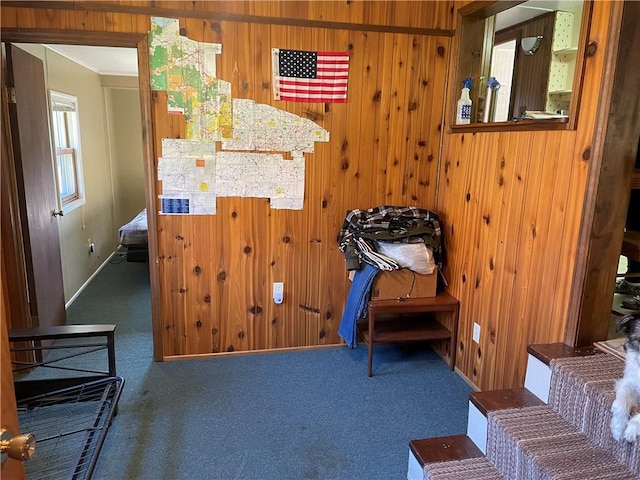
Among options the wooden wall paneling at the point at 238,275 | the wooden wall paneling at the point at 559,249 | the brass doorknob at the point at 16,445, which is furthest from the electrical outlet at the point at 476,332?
the brass doorknob at the point at 16,445

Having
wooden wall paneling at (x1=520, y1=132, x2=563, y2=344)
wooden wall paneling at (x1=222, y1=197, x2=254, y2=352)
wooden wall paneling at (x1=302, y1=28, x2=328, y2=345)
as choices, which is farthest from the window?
wooden wall paneling at (x1=520, y1=132, x2=563, y2=344)

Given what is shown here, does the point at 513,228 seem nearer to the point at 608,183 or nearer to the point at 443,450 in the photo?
the point at 608,183

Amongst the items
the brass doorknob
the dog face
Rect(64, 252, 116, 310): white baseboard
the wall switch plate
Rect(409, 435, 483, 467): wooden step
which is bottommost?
Rect(64, 252, 116, 310): white baseboard

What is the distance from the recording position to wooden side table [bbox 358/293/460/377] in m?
2.90

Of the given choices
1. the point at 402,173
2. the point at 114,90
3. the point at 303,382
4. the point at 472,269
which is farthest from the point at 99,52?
the point at 472,269

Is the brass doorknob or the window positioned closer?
the brass doorknob

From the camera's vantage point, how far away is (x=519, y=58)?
3.64 metres

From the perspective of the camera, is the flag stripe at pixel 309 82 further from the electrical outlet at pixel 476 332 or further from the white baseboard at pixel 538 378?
the white baseboard at pixel 538 378

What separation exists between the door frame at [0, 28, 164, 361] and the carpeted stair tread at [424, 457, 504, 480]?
6.56 feet

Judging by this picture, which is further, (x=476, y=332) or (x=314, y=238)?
(x=314, y=238)

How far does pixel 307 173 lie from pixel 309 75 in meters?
0.63

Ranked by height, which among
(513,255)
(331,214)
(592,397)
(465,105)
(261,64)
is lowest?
(592,397)

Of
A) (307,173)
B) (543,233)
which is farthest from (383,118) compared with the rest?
(543,233)

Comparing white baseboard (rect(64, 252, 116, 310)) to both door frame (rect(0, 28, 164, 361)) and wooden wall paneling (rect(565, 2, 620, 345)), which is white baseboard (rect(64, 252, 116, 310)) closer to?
door frame (rect(0, 28, 164, 361))
